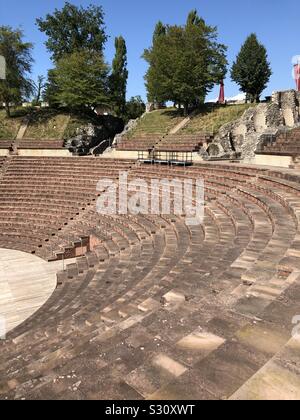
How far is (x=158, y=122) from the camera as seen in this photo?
3512cm

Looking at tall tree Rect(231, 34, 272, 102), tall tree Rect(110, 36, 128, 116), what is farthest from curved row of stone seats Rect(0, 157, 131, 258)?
tall tree Rect(231, 34, 272, 102)

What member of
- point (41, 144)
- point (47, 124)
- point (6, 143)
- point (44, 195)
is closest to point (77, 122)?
point (47, 124)

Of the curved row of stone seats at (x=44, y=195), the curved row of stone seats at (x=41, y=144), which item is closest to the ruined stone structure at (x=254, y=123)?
the curved row of stone seats at (x=44, y=195)

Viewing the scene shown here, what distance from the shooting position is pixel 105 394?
272cm

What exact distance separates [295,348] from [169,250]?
6.83m

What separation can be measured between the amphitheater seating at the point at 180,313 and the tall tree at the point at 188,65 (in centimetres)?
2270

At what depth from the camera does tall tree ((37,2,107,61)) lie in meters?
43.5

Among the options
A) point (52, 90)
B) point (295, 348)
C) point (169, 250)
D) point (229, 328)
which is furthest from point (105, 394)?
point (52, 90)

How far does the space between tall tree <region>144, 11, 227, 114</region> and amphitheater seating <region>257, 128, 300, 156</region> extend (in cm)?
1663

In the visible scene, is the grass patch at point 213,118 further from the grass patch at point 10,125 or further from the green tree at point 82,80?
the grass patch at point 10,125

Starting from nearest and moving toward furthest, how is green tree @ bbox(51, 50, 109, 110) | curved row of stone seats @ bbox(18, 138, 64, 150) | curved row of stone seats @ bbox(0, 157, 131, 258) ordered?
curved row of stone seats @ bbox(0, 157, 131, 258) → curved row of stone seats @ bbox(18, 138, 64, 150) → green tree @ bbox(51, 50, 109, 110)

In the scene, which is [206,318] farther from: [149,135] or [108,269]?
[149,135]

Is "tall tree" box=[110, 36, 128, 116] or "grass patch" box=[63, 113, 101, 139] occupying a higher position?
"tall tree" box=[110, 36, 128, 116]

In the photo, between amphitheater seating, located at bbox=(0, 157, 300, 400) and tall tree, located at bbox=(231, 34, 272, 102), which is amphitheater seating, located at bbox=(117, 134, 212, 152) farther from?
tall tree, located at bbox=(231, 34, 272, 102)
